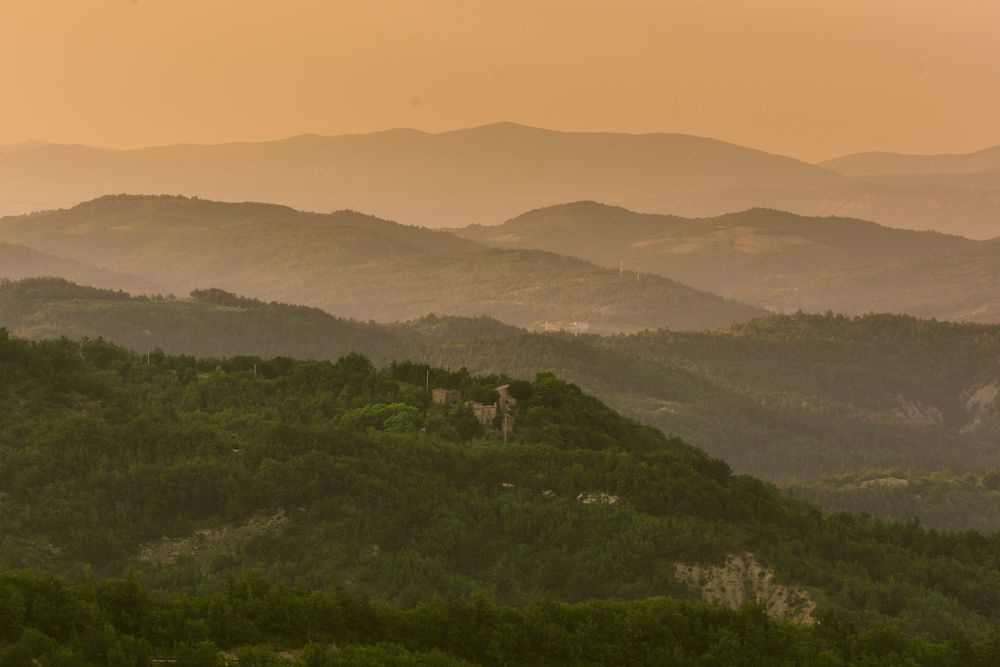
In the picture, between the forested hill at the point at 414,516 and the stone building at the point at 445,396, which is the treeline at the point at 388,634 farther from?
the stone building at the point at 445,396

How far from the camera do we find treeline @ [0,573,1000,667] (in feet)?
171

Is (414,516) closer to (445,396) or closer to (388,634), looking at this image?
(445,396)

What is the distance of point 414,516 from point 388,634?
3824cm

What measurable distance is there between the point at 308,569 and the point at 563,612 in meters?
29.4

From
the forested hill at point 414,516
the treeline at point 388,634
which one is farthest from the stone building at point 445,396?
the treeline at point 388,634

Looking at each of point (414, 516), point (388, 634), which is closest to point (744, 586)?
point (414, 516)

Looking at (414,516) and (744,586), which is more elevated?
(414,516)

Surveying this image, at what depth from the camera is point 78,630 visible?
53.3 m

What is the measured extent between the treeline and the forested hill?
18509 mm

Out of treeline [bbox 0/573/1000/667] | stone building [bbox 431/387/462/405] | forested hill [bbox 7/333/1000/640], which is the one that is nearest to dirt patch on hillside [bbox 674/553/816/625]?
forested hill [bbox 7/333/1000/640]

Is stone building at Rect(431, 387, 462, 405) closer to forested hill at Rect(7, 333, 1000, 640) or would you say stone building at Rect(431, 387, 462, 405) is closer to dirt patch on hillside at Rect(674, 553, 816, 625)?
forested hill at Rect(7, 333, 1000, 640)

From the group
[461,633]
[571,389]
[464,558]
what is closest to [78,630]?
[461,633]

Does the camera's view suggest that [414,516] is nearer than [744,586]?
No

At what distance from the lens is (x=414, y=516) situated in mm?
98375
